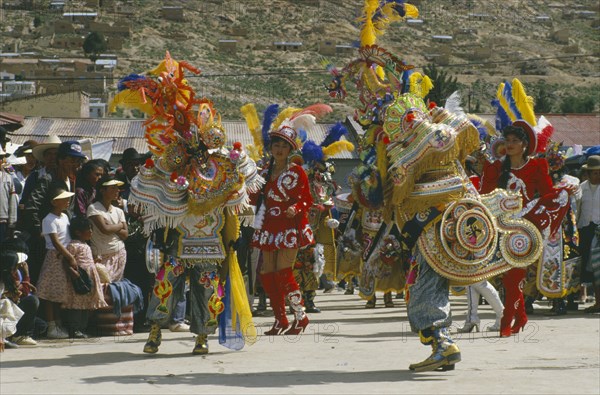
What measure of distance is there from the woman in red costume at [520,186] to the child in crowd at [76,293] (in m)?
4.05

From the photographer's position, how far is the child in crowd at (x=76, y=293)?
39.0 ft

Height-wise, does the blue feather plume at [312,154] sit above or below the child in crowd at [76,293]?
above

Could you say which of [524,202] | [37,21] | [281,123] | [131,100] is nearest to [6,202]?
[131,100]

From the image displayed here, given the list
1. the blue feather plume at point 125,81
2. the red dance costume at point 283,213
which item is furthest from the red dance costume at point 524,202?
the blue feather plume at point 125,81

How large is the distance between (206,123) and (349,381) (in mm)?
2896

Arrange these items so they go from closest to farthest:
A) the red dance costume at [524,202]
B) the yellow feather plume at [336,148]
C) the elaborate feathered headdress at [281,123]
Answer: the red dance costume at [524,202], the elaborate feathered headdress at [281,123], the yellow feather plume at [336,148]

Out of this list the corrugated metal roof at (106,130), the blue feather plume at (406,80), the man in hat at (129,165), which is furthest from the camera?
the corrugated metal roof at (106,130)

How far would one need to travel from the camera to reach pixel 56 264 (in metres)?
11.9

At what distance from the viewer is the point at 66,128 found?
4559cm

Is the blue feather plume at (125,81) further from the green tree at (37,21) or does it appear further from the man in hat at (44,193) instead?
the green tree at (37,21)

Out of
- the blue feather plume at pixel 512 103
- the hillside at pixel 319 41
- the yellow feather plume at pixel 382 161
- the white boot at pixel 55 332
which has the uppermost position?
the yellow feather plume at pixel 382 161

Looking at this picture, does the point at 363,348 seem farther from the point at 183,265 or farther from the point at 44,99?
the point at 44,99

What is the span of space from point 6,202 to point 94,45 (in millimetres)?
118144

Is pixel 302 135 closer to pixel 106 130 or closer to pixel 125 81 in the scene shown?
pixel 125 81
